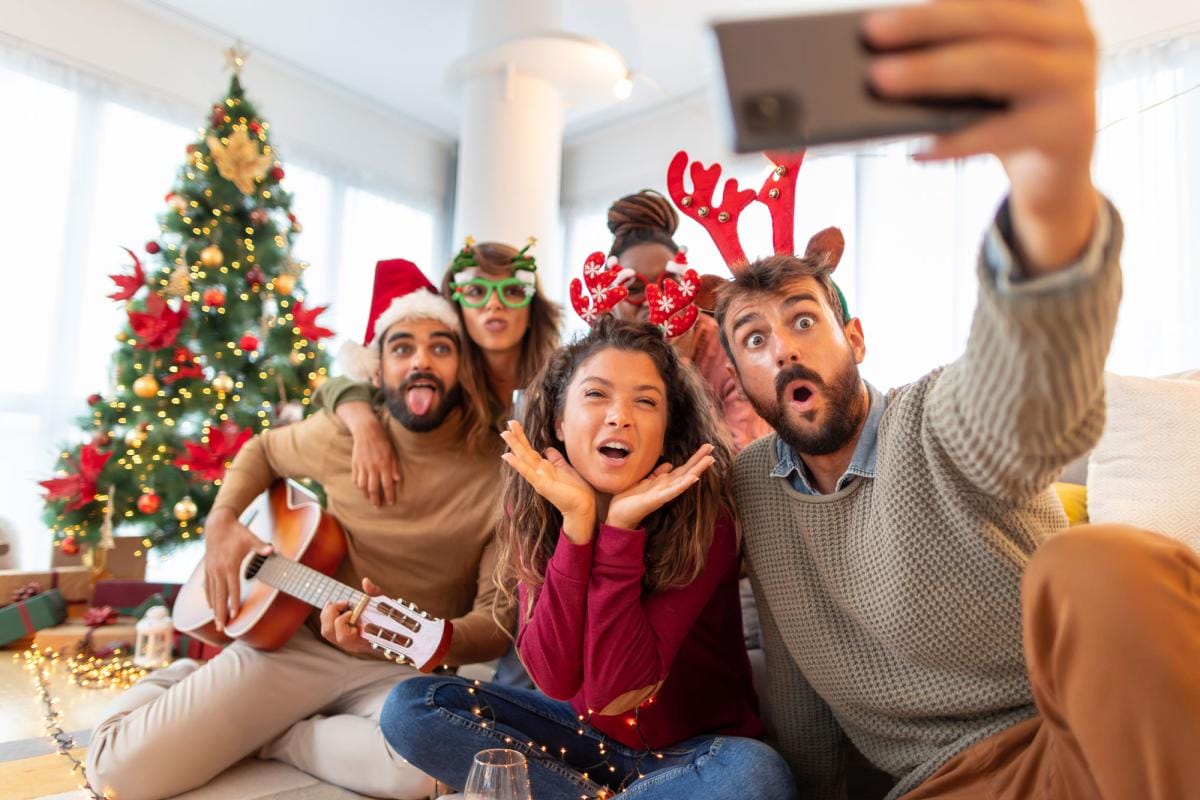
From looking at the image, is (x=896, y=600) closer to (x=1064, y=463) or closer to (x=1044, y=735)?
(x=1044, y=735)

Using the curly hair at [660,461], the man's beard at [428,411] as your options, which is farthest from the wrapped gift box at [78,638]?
the curly hair at [660,461]

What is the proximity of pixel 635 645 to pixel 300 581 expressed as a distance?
3.78ft

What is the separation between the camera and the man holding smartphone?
632 mm

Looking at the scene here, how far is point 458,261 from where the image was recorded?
2.61 meters

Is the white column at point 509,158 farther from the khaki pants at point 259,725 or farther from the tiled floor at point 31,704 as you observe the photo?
the khaki pants at point 259,725

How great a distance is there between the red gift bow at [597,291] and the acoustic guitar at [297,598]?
79 cm

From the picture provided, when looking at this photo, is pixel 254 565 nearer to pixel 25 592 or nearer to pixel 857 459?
pixel 857 459

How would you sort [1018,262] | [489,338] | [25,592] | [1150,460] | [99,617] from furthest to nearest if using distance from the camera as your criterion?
[25,592] < [99,617] < [489,338] < [1150,460] < [1018,262]

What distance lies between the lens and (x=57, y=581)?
394 cm

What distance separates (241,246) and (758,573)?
3796mm

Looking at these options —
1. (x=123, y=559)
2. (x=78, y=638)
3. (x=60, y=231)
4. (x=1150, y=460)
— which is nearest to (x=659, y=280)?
(x=1150, y=460)

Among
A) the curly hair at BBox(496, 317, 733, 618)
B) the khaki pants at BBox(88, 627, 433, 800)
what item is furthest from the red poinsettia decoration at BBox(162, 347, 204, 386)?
the curly hair at BBox(496, 317, 733, 618)

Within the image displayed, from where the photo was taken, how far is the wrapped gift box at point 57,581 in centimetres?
383

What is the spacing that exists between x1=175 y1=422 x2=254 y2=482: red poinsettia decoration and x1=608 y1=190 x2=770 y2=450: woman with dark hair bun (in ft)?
7.42
